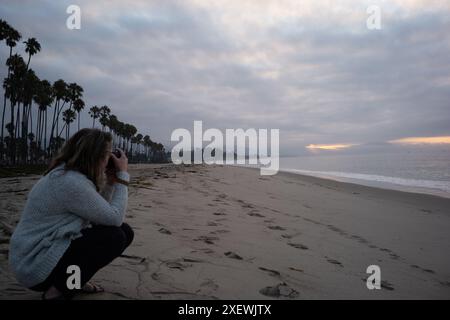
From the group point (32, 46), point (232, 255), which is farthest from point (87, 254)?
point (32, 46)

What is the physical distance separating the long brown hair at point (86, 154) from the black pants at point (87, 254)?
0.40m

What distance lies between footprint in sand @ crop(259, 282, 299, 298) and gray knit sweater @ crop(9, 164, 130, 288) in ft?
5.90

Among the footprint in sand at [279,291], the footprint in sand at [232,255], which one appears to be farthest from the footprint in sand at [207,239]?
the footprint in sand at [279,291]

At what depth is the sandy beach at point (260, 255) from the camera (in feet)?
10.2

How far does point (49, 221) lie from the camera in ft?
8.07

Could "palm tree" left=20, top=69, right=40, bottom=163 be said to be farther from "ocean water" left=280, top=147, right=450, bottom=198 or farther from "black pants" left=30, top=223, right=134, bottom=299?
"black pants" left=30, top=223, right=134, bottom=299

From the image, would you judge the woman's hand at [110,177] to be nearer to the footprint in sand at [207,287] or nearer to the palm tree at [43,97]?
the footprint in sand at [207,287]

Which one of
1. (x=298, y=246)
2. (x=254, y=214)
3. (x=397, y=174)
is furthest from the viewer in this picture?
(x=397, y=174)

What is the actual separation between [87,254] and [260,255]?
2353 mm

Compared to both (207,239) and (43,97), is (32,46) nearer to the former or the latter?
(43,97)
